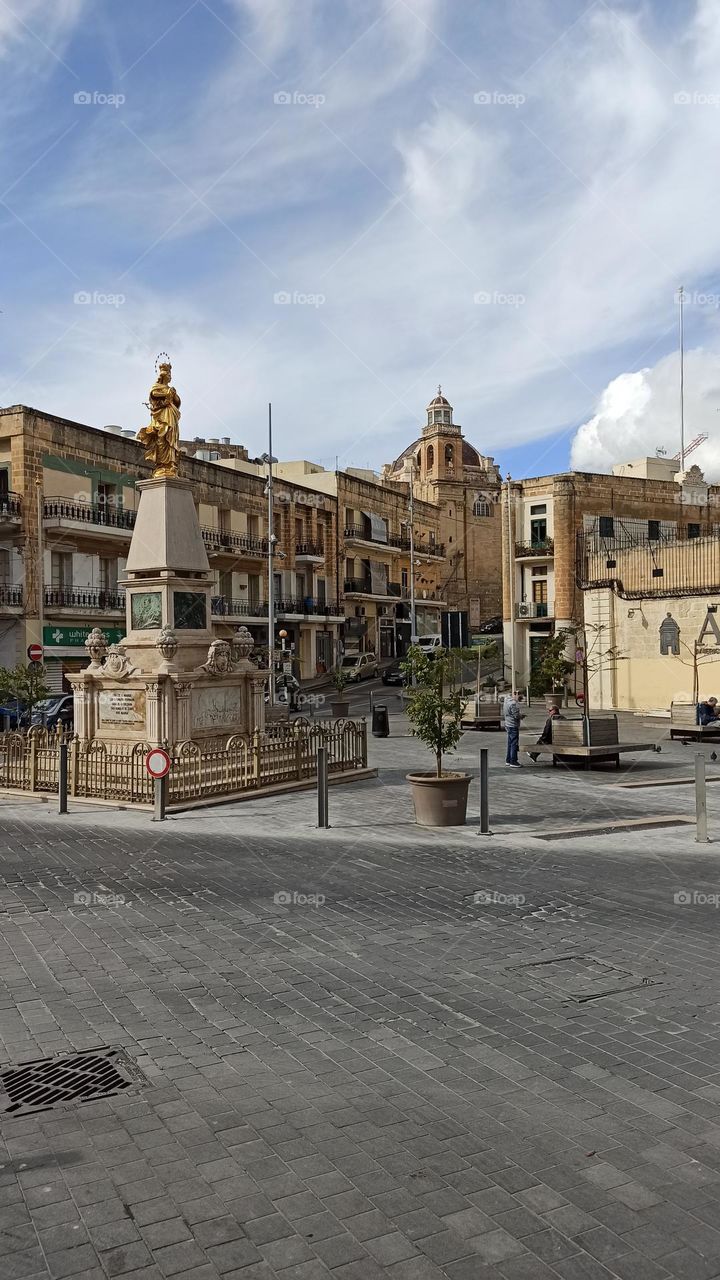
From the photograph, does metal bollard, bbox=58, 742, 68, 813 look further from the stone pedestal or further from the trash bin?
the trash bin

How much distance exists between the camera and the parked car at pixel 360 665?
49375 millimetres

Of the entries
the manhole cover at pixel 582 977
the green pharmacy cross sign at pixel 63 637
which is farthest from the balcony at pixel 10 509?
the manhole cover at pixel 582 977

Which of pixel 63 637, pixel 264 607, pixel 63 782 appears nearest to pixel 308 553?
pixel 264 607

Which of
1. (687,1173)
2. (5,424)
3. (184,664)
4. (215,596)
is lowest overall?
(687,1173)

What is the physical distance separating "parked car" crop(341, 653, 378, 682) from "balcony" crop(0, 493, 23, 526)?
19444mm

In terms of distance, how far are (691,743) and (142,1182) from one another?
21.6m

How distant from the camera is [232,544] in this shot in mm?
45156

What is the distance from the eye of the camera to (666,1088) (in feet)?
16.0

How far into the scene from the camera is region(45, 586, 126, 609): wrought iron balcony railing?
114 ft

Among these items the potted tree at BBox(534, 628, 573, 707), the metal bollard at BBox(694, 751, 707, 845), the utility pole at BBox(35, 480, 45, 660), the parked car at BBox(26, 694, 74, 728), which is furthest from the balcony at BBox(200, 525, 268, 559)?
the metal bollard at BBox(694, 751, 707, 845)

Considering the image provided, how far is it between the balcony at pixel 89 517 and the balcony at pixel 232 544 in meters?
5.38

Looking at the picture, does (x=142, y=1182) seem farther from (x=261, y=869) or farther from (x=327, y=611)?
(x=327, y=611)

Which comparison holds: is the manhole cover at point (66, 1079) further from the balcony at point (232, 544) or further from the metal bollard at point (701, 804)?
the balcony at point (232, 544)

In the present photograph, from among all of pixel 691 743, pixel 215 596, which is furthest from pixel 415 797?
pixel 215 596
